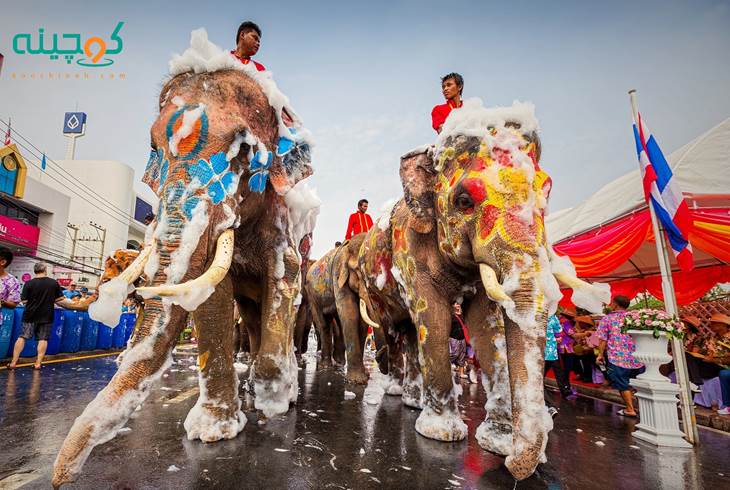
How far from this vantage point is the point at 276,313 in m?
3.75

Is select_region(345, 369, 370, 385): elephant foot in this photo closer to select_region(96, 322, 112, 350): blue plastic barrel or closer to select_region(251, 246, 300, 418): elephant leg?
select_region(251, 246, 300, 418): elephant leg

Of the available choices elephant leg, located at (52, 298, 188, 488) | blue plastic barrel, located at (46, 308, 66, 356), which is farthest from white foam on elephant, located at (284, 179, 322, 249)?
blue plastic barrel, located at (46, 308, 66, 356)

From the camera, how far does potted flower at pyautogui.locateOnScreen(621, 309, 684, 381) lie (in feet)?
15.3

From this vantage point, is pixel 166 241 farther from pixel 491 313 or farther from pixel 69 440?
pixel 491 313

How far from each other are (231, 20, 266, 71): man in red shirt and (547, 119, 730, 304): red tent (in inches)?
261

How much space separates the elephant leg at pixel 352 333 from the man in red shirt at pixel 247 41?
174 inches

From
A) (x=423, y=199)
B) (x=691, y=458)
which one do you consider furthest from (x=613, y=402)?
(x=423, y=199)

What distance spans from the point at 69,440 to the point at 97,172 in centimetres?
4845

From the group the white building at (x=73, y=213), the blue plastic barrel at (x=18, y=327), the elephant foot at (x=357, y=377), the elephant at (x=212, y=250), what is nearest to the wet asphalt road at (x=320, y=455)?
the elephant at (x=212, y=250)

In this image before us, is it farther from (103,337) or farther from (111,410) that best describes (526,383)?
(103,337)

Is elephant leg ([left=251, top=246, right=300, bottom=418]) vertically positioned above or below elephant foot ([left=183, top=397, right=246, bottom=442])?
above

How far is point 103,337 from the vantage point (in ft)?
37.4

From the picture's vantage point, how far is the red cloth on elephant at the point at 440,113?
200 inches

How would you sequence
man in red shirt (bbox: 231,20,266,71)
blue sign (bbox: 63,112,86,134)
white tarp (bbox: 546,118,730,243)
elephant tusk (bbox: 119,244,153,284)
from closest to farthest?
elephant tusk (bbox: 119,244,153,284) < man in red shirt (bbox: 231,20,266,71) < white tarp (bbox: 546,118,730,243) < blue sign (bbox: 63,112,86,134)
